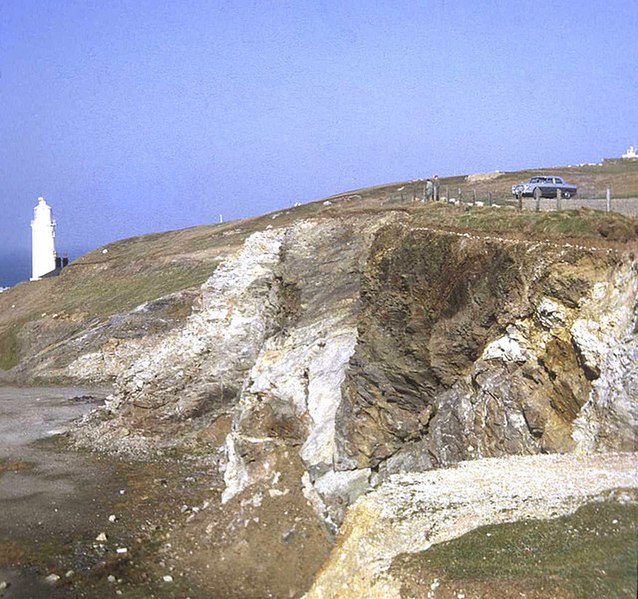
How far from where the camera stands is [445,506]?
1630cm

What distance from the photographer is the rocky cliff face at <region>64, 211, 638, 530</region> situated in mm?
20844

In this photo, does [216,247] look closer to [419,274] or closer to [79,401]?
[79,401]

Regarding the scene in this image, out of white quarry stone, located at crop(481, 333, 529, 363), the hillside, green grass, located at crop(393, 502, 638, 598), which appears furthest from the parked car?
green grass, located at crop(393, 502, 638, 598)

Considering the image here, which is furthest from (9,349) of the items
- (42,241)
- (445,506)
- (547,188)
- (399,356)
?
(445,506)

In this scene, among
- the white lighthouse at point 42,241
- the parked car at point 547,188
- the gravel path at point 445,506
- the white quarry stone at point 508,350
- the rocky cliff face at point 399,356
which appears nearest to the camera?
the gravel path at point 445,506

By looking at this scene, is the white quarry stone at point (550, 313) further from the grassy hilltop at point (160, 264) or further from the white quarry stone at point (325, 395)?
the grassy hilltop at point (160, 264)

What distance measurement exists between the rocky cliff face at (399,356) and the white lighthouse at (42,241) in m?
64.3

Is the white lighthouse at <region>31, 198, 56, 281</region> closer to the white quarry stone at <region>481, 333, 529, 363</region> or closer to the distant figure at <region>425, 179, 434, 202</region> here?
the distant figure at <region>425, 179, 434, 202</region>

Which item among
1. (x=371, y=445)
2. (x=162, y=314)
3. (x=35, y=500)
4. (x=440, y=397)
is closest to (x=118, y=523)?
Answer: (x=35, y=500)

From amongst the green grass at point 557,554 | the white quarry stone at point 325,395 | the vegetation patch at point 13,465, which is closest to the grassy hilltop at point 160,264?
the white quarry stone at point 325,395

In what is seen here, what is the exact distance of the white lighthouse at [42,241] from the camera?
99812mm

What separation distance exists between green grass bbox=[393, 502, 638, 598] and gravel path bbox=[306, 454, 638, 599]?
0.40 m

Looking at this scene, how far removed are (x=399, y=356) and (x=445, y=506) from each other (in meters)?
11.2

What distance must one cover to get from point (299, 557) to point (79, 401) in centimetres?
2879
